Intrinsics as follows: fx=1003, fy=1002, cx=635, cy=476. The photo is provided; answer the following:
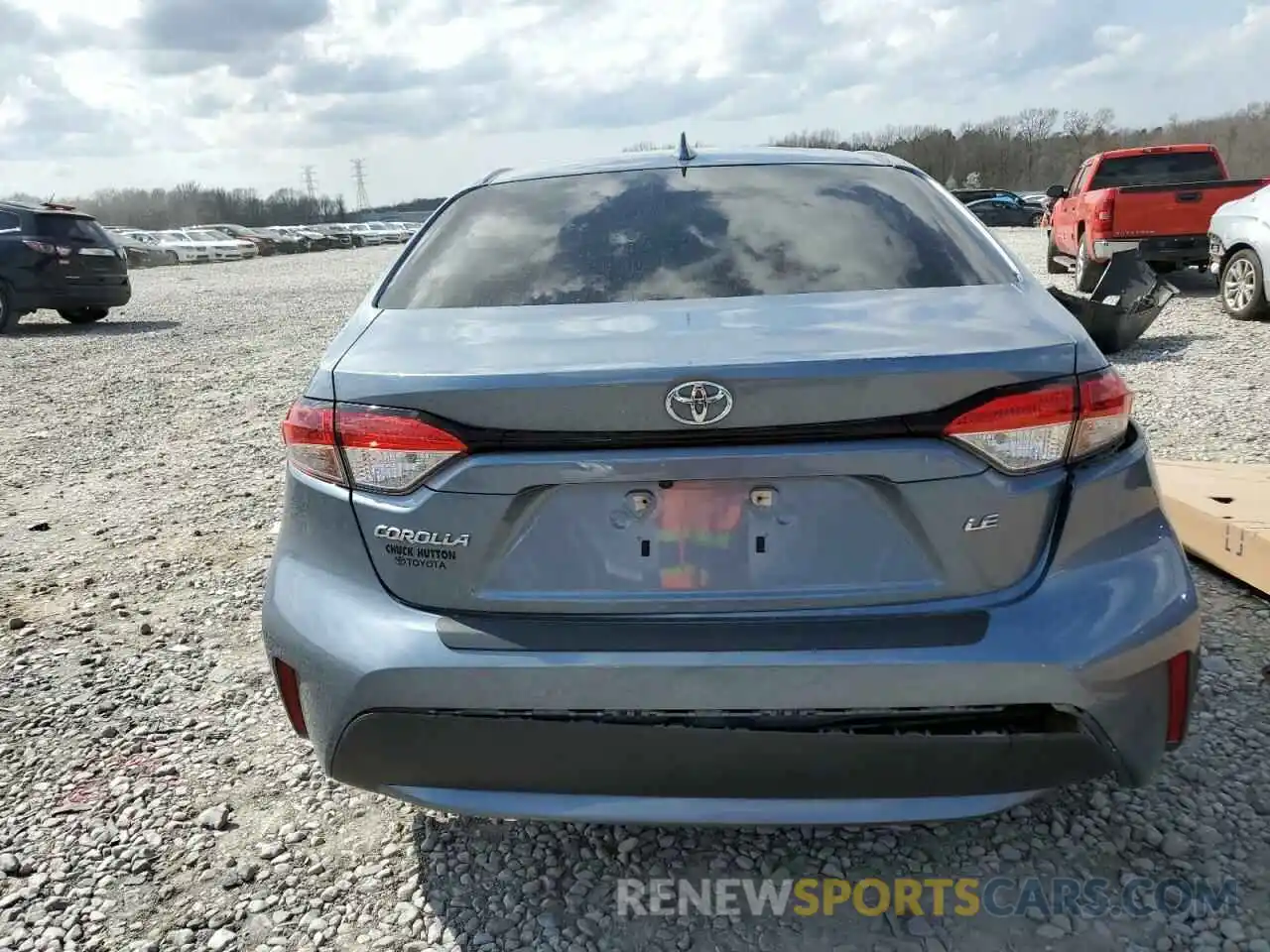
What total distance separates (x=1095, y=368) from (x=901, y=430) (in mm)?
424

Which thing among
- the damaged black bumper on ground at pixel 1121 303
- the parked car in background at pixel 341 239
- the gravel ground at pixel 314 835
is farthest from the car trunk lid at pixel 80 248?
the parked car in background at pixel 341 239

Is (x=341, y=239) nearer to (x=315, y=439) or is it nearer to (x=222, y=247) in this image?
(x=222, y=247)

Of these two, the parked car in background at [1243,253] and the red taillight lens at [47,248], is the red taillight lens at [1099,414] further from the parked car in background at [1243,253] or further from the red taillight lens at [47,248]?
the red taillight lens at [47,248]

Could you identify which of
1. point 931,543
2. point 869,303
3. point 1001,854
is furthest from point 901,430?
point 1001,854

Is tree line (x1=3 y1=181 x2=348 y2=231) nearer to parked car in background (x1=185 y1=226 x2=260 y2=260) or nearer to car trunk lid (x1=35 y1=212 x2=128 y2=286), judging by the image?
parked car in background (x1=185 y1=226 x2=260 y2=260)

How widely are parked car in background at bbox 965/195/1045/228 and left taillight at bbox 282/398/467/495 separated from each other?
135ft

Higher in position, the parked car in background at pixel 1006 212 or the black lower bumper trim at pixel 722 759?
the black lower bumper trim at pixel 722 759

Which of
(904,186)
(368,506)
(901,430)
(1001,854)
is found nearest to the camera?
(901,430)

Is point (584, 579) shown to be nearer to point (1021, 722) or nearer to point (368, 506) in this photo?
point (368, 506)

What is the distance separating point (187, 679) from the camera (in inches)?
136

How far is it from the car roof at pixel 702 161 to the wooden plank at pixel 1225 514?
157cm

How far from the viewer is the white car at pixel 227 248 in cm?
4062

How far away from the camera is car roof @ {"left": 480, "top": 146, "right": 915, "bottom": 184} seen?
2.92 metres

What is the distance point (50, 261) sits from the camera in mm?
13891
